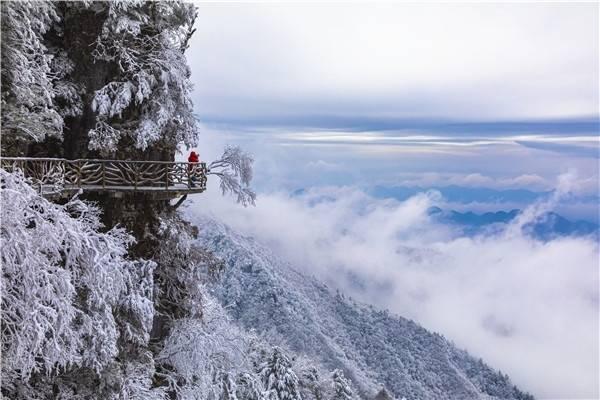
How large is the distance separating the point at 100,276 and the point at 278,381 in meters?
30.2

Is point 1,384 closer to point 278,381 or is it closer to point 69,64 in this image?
point 69,64

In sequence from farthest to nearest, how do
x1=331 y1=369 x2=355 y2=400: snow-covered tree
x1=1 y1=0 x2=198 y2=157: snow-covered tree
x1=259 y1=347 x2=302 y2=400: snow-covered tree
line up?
x1=331 y1=369 x2=355 y2=400: snow-covered tree < x1=259 y1=347 x2=302 y2=400: snow-covered tree < x1=1 y1=0 x2=198 y2=157: snow-covered tree

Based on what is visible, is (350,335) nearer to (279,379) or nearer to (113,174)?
(279,379)

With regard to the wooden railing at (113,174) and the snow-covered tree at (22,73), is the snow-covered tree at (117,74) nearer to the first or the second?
the wooden railing at (113,174)

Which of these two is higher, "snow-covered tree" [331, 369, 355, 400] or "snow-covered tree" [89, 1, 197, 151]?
"snow-covered tree" [89, 1, 197, 151]

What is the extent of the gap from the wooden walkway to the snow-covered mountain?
341ft

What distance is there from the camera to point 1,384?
1174 cm

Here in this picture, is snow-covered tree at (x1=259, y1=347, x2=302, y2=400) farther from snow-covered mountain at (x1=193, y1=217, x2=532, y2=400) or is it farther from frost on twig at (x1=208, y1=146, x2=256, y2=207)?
snow-covered mountain at (x1=193, y1=217, x2=532, y2=400)

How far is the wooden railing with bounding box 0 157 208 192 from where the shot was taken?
14094mm

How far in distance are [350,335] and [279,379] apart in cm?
12426

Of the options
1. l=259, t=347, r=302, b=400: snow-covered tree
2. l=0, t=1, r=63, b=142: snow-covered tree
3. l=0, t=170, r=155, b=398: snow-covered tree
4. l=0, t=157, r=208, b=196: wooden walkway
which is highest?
l=0, t=1, r=63, b=142: snow-covered tree

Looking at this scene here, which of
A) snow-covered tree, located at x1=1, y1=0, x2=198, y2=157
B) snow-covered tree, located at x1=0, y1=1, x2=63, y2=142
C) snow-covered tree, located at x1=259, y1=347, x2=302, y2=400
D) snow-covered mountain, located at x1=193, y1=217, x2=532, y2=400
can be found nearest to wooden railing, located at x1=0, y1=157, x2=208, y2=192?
snow-covered tree, located at x1=1, y1=0, x2=198, y2=157

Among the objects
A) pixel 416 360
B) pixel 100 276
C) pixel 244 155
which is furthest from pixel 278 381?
pixel 416 360

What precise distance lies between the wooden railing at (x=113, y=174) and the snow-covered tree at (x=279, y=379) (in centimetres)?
2603
